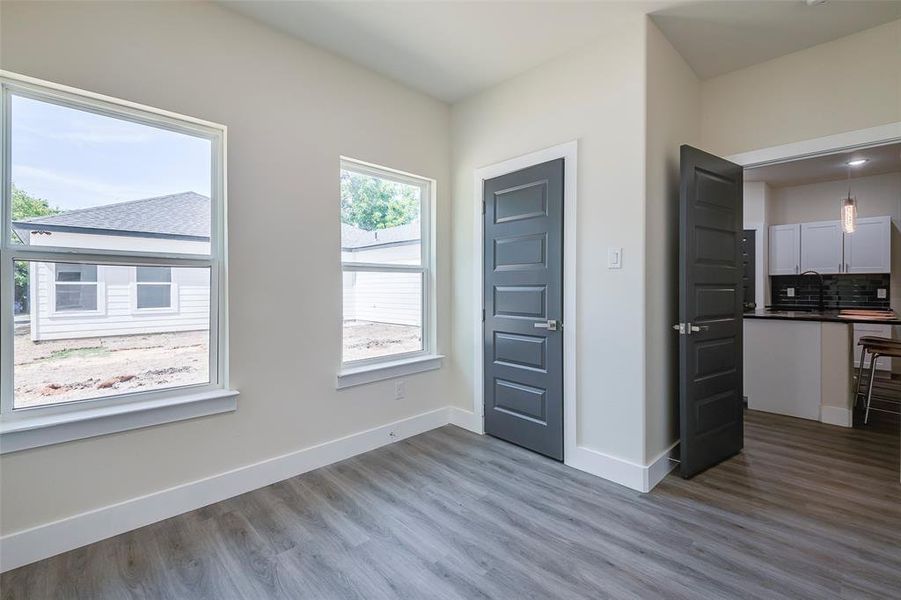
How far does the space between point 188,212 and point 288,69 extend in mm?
1130

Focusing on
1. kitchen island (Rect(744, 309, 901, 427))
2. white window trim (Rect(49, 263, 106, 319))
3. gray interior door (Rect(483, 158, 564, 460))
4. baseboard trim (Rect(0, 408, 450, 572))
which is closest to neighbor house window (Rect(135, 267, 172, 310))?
white window trim (Rect(49, 263, 106, 319))

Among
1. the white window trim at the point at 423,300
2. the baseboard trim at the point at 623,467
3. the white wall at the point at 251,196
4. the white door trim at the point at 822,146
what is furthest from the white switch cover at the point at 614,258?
the white wall at the point at 251,196

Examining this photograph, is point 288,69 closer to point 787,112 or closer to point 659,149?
point 659,149

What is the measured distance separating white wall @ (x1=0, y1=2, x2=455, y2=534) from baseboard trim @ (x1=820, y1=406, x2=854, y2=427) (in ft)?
11.8

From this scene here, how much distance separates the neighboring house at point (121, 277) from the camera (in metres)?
1.93

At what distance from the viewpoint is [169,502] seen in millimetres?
2182

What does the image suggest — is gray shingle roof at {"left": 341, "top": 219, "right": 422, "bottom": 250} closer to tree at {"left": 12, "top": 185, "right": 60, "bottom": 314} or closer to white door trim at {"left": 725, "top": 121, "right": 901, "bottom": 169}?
tree at {"left": 12, "top": 185, "right": 60, "bottom": 314}

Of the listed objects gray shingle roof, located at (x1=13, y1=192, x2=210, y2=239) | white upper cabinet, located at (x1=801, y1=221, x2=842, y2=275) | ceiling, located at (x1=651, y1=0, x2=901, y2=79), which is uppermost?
ceiling, located at (x1=651, y1=0, x2=901, y2=79)

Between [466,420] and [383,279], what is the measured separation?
4.62ft

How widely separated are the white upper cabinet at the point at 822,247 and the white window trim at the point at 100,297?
744 cm

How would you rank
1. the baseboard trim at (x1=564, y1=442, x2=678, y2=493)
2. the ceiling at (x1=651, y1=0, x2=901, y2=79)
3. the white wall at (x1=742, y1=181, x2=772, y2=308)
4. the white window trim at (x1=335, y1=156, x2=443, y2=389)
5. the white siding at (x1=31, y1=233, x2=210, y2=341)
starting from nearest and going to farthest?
the white siding at (x1=31, y1=233, x2=210, y2=341)
the ceiling at (x1=651, y1=0, x2=901, y2=79)
the baseboard trim at (x1=564, y1=442, x2=678, y2=493)
the white window trim at (x1=335, y1=156, x2=443, y2=389)
the white wall at (x1=742, y1=181, x2=772, y2=308)

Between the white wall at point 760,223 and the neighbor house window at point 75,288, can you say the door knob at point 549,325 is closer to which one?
the neighbor house window at point 75,288

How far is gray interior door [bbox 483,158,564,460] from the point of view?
9.41ft

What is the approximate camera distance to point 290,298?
2648mm
